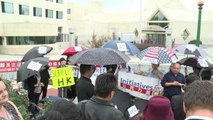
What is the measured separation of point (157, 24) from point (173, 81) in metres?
50.0

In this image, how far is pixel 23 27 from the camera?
106 feet

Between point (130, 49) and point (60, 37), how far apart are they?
3896 cm

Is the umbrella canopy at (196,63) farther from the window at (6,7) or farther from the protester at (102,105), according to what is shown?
the window at (6,7)

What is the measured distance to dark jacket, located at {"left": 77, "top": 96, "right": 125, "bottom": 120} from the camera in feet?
9.38

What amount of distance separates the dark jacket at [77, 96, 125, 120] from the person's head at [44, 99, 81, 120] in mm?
633

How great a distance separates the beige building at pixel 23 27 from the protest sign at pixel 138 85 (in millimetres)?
28819

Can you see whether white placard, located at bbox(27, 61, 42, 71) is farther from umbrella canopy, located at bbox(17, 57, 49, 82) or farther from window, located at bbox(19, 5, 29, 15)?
window, located at bbox(19, 5, 29, 15)

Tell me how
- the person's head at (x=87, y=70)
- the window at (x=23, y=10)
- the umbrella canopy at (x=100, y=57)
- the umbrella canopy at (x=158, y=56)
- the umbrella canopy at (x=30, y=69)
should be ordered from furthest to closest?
the window at (x=23, y=10)
the umbrella canopy at (x=158, y=56)
the umbrella canopy at (x=30, y=69)
the umbrella canopy at (x=100, y=57)
the person's head at (x=87, y=70)

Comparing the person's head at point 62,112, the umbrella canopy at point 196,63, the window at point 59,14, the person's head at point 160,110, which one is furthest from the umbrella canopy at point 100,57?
the window at point 59,14

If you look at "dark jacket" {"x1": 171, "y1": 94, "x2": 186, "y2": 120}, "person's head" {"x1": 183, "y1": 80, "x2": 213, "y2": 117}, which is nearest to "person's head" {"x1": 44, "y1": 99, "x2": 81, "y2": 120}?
"person's head" {"x1": 183, "y1": 80, "x2": 213, "y2": 117}

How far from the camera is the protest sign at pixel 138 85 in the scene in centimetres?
516

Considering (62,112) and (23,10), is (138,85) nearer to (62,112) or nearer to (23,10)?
(62,112)

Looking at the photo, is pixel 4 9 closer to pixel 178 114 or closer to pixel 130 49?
pixel 130 49

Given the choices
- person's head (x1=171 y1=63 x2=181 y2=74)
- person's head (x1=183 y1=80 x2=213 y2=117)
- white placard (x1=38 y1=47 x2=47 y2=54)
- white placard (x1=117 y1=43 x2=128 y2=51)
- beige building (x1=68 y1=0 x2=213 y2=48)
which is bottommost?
person's head (x1=171 y1=63 x2=181 y2=74)
